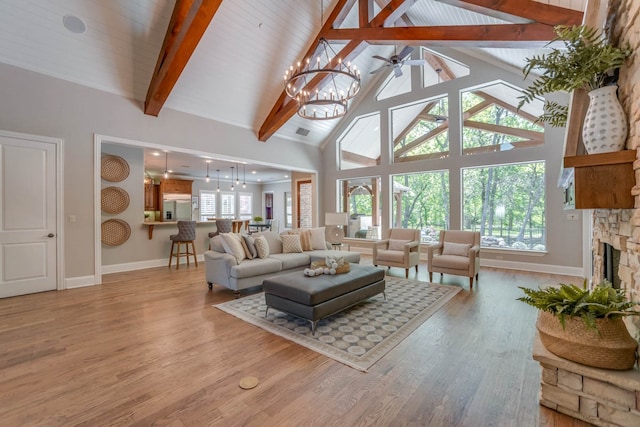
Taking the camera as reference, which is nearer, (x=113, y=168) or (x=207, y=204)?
(x=113, y=168)

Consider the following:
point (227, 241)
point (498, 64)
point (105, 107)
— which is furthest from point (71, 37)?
point (498, 64)

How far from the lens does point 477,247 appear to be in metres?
4.82

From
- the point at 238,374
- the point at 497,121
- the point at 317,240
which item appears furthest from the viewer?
the point at 497,121

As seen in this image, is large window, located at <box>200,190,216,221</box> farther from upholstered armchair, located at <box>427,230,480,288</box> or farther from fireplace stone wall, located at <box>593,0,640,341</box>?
fireplace stone wall, located at <box>593,0,640,341</box>

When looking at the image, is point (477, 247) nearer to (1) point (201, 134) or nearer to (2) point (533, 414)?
(2) point (533, 414)

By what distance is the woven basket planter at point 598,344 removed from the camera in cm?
163

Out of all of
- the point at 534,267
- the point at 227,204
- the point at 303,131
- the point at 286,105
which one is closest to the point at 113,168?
the point at 286,105

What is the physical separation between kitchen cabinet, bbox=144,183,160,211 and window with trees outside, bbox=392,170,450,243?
8.25 m

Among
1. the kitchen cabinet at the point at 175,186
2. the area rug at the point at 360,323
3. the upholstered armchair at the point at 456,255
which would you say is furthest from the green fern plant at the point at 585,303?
the kitchen cabinet at the point at 175,186

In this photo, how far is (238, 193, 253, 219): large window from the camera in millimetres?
12938

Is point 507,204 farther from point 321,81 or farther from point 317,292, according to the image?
point 317,292

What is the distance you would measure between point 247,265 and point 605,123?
4029mm

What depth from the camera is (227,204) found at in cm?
1245

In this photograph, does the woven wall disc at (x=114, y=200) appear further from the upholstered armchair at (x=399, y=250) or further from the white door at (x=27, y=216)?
the upholstered armchair at (x=399, y=250)
